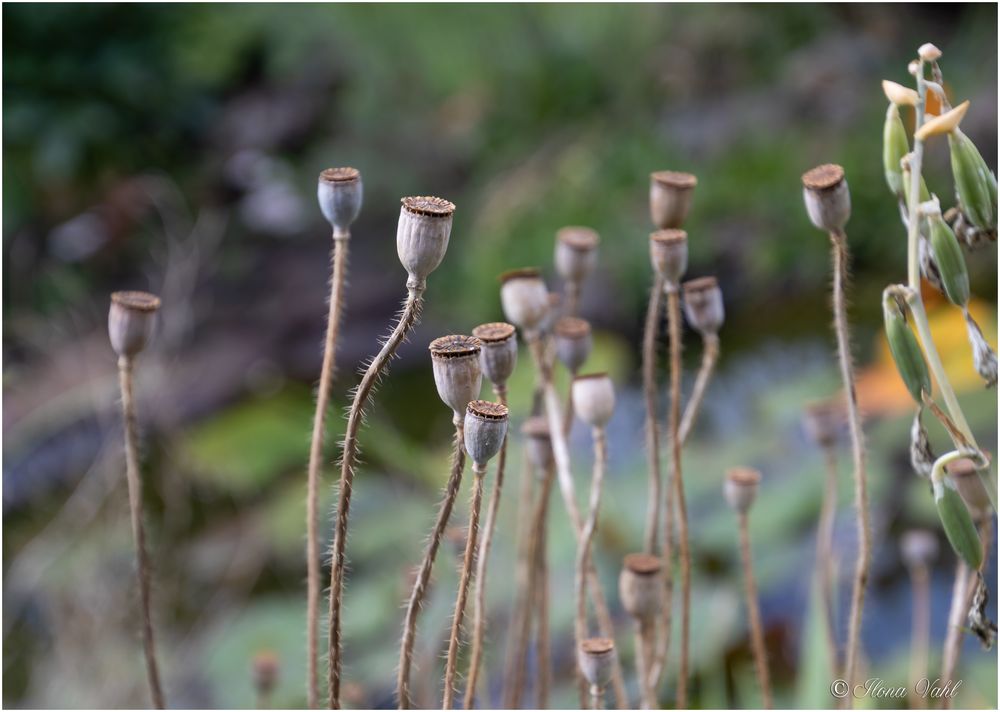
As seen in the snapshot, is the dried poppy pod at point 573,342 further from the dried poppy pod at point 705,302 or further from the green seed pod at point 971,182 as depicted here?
the green seed pod at point 971,182

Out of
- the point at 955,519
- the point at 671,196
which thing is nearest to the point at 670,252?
the point at 671,196

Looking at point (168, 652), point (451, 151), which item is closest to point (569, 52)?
point (451, 151)

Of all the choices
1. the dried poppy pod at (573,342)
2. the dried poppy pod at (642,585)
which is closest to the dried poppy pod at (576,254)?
the dried poppy pod at (573,342)

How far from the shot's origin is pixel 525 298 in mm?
404

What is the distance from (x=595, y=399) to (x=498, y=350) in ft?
0.28

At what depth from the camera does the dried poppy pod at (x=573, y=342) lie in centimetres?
43

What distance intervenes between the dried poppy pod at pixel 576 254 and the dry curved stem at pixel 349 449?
0.58ft

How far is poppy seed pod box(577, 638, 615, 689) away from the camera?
34 centimetres

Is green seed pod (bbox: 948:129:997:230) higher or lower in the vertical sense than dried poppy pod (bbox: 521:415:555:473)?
higher

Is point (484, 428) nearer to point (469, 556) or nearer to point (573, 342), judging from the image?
point (469, 556)

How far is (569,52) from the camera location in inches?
84.7

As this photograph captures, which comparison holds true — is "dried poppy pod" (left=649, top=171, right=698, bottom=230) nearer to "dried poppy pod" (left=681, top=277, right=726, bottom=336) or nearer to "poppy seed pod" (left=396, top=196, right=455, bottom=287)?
"dried poppy pod" (left=681, top=277, right=726, bottom=336)

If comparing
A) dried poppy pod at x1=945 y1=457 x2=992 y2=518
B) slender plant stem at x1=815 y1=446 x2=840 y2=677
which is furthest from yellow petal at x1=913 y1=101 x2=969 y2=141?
slender plant stem at x1=815 y1=446 x2=840 y2=677

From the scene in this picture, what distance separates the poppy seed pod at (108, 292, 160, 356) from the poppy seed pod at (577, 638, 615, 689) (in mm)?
197
